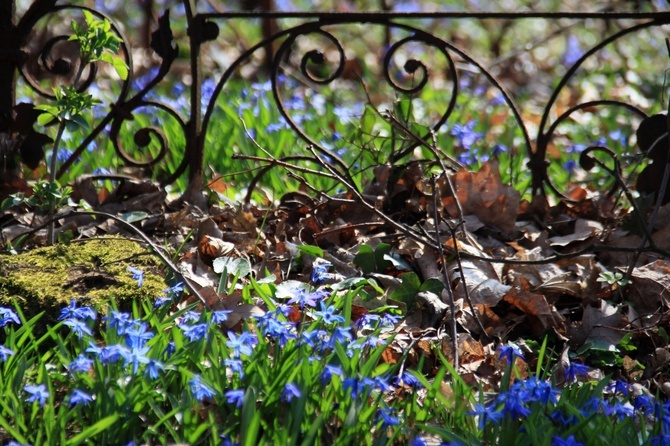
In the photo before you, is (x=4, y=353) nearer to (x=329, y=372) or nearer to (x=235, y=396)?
(x=235, y=396)

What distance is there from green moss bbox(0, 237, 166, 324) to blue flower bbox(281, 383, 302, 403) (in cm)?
64

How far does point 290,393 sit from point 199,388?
0.18 m

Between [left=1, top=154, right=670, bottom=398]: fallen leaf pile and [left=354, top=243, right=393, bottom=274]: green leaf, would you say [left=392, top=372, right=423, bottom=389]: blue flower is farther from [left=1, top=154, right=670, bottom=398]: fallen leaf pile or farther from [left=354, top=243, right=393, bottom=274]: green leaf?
[left=354, top=243, right=393, bottom=274]: green leaf

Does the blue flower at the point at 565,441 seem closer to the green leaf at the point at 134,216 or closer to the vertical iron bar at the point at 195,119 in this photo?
the green leaf at the point at 134,216

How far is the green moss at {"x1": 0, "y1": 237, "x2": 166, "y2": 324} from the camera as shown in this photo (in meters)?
1.99

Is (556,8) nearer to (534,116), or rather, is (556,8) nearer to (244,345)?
(534,116)

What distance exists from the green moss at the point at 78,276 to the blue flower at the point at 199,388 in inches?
20.1

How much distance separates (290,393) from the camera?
4.82 ft

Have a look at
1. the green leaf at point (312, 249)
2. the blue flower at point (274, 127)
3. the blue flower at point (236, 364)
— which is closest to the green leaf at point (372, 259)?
the green leaf at point (312, 249)

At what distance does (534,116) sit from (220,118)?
255 cm

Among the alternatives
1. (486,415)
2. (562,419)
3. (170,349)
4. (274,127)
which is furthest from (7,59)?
(562,419)

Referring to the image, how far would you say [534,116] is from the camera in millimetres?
5676

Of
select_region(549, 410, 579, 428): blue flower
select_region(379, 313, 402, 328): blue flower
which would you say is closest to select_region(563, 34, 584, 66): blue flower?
select_region(379, 313, 402, 328): blue flower

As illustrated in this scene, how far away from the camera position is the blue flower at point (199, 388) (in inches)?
57.7
